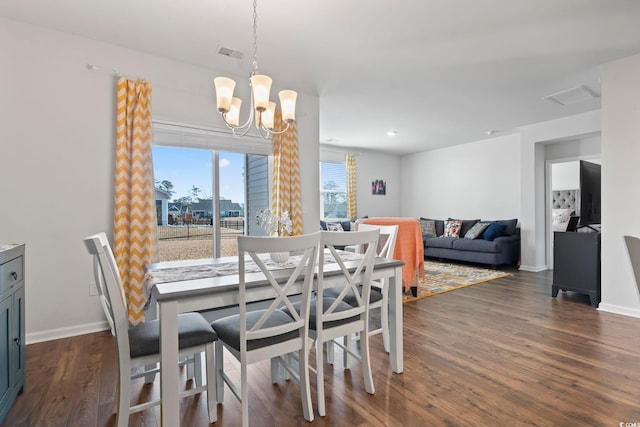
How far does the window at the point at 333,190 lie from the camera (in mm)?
7324

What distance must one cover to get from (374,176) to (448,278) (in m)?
3.60

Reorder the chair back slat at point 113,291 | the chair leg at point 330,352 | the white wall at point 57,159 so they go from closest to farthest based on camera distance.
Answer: the chair back slat at point 113,291
the chair leg at point 330,352
the white wall at point 57,159

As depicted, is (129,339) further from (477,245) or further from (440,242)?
(440,242)

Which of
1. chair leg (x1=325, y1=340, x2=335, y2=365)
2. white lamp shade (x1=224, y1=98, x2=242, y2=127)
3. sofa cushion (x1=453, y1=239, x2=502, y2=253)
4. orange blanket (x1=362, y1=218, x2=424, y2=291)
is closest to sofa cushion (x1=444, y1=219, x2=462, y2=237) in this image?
sofa cushion (x1=453, y1=239, x2=502, y2=253)

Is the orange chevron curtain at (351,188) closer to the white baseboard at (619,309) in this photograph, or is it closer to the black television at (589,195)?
the black television at (589,195)

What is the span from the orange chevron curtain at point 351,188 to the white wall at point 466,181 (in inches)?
65.6

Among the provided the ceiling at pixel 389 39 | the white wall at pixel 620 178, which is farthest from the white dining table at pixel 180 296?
the white wall at pixel 620 178

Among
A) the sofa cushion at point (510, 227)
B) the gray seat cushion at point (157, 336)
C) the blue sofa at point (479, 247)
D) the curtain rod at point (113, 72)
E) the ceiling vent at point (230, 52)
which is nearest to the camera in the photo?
the gray seat cushion at point (157, 336)

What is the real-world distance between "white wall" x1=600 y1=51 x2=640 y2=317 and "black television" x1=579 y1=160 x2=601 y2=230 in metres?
0.24

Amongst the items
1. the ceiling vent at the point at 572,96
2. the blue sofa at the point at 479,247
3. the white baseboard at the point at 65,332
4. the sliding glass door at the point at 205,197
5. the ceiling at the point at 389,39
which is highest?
the ceiling at the point at 389,39

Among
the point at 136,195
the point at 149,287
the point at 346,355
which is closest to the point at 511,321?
the point at 346,355

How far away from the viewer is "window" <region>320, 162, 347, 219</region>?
24.0 feet

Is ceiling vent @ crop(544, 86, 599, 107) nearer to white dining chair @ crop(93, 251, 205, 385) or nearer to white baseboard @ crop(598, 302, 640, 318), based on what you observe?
white baseboard @ crop(598, 302, 640, 318)

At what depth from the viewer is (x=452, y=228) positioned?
263 inches
